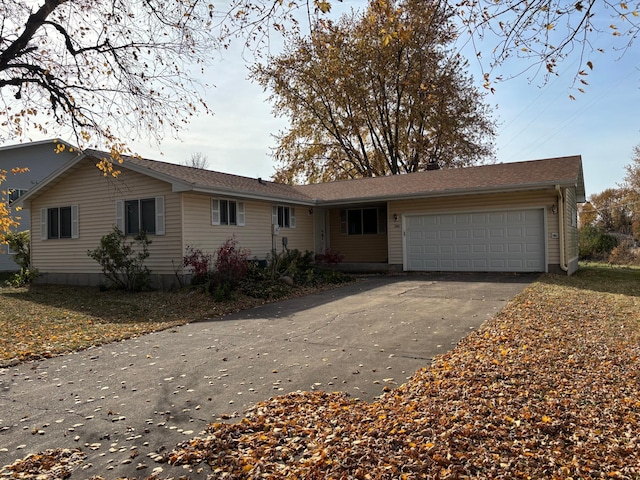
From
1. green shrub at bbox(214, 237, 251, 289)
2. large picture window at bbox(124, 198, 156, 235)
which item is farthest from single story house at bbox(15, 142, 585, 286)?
green shrub at bbox(214, 237, 251, 289)

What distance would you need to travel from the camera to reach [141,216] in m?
12.9

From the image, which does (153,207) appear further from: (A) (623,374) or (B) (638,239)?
(B) (638,239)

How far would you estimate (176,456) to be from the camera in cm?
309

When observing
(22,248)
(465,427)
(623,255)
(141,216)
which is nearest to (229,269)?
(141,216)

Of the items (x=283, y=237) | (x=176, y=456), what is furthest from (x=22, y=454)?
(x=283, y=237)

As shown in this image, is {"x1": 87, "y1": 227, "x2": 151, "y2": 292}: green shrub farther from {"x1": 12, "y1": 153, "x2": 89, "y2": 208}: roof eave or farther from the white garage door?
the white garage door

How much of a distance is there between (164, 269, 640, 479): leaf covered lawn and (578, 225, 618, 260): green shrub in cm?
1973

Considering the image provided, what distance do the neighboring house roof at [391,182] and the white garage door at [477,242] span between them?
109 centimetres

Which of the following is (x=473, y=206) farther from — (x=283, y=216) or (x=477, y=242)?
(x=283, y=216)

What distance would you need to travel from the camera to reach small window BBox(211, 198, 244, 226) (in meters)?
13.1

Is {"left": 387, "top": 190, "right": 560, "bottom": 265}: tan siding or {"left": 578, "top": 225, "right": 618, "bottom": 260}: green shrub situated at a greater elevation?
{"left": 387, "top": 190, "right": 560, "bottom": 265}: tan siding

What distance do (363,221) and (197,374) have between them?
44.6 ft

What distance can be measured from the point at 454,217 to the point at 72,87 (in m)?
11.8

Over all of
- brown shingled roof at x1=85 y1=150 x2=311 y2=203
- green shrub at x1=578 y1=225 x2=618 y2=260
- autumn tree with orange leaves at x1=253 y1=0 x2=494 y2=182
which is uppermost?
autumn tree with orange leaves at x1=253 y1=0 x2=494 y2=182
